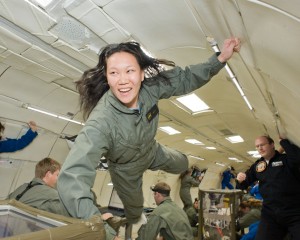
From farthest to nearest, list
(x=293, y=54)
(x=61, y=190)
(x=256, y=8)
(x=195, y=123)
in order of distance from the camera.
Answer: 1. (x=195, y=123)
2. (x=293, y=54)
3. (x=256, y=8)
4. (x=61, y=190)

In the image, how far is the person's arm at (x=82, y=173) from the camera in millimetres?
1351

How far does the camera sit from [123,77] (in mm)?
1946

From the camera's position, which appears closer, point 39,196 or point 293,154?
point 39,196

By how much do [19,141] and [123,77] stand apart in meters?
5.05

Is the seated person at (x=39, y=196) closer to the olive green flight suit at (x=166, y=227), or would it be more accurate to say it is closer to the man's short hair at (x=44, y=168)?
the man's short hair at (x=44, y=168)

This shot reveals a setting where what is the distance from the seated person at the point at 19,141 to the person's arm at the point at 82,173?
16.3ft

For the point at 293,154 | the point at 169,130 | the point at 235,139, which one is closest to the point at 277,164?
the point at 293,154

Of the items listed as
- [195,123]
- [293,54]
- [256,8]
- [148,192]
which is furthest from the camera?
[148,192]

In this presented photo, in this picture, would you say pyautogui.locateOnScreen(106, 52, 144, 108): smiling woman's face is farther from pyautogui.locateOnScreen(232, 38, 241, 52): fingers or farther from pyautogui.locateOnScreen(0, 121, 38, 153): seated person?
pyautogui.locateOnScreen(0, 121, 38, 153): seated person

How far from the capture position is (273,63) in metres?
2.35

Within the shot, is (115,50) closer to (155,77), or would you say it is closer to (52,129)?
(155,77)

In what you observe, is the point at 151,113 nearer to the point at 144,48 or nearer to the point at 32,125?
the point at 144,48

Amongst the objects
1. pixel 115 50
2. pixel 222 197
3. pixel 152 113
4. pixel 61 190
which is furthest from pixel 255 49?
pixel 222 197

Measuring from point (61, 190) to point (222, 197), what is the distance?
17.1ft
